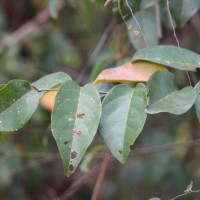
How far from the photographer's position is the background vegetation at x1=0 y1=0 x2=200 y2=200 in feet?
5.91

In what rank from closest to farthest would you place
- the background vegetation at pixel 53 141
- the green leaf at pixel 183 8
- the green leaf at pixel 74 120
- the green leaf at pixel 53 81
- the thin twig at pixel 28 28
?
the green leaf at pixel 74 120, the green leaf at pixel 53 81, the green leaf at pixel 183 8, the background vegetation at pixel 53 141, the thin twig at pixel 28 28

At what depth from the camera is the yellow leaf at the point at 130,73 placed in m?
0.98

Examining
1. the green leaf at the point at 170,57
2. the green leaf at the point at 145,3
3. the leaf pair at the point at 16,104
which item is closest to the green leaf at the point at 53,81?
the leaf pair at the point at 16,104

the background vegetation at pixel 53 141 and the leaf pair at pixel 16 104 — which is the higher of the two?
the leaf pair at pixel 16 104

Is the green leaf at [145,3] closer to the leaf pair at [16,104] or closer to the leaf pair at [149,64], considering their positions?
the leaf pair at [149,64]

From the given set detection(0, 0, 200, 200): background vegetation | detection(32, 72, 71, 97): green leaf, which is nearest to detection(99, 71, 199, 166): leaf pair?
detection(32, 72, 71, 97): green leaf

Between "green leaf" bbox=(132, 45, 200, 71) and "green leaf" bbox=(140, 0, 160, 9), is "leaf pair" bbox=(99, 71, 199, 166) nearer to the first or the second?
"green leaf" bbox=(132, 45, 200, 71)

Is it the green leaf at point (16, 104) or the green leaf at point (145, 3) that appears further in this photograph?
the green leaf at point (145, 3)

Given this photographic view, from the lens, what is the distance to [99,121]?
0.86m

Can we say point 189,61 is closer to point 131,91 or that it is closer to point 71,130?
point 131,91

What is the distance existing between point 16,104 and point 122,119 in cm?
18

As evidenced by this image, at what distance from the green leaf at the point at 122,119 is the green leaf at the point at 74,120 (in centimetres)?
3

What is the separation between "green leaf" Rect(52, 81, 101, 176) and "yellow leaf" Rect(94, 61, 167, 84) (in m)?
0.10

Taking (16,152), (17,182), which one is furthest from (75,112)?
(17,182)
